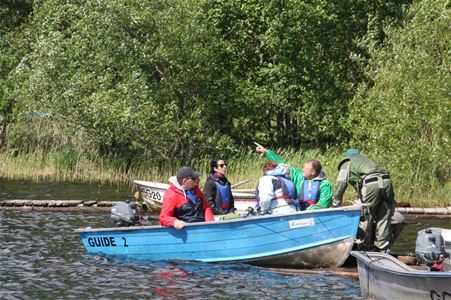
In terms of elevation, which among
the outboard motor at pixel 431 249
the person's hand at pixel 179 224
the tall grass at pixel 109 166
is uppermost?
the tall grass at pixel 109 166

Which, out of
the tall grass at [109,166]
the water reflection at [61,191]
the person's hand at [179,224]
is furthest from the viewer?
the tall grass at [109,166]

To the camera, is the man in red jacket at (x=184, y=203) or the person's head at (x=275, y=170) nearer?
the person's head at (x=275, y=170)

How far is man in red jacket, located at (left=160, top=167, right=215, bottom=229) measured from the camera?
15.6 m

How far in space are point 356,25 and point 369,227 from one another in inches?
790

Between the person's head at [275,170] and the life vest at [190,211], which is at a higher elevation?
the person's head at [275,170]

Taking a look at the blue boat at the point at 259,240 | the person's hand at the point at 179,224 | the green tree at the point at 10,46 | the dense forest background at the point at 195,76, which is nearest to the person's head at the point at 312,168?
the blue boat at the point at 259,240

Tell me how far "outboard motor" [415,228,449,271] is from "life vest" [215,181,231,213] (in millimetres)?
5103

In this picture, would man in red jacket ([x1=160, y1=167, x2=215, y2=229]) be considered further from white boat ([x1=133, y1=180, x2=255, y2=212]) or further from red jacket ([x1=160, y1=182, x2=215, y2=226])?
white boat ([x1=133, y1=180, x2=255, y2=212])

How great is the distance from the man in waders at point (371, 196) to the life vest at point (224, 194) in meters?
2.47

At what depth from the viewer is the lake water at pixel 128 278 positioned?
44.5 feet

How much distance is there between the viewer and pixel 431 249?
40.1 feet

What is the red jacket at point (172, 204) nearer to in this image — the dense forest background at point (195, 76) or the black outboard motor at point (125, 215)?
the black outboard motor at point (125, 215)

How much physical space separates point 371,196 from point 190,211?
3.05 m

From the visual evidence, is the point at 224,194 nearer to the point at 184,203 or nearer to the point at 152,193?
the point at 184,203
